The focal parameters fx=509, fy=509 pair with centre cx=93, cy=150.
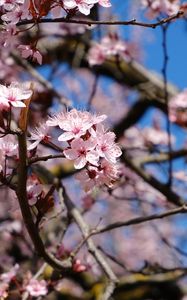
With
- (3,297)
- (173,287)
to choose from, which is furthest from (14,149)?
(173,287)

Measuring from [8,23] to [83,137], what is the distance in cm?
39

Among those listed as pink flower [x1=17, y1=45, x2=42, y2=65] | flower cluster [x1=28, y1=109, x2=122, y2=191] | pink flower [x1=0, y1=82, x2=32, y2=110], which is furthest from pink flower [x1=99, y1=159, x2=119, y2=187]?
pink flower [x1=17, y1=45, x2=42, y2=65]

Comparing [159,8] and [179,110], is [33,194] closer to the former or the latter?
[159,8]

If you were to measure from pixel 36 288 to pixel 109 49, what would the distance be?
67.5 inches

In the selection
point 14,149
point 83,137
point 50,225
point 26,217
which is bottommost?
point 50,225

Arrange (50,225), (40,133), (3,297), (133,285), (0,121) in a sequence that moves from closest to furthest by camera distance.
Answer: (0,121) → (40,133) → (3,297) → (133,285) → (50,225)

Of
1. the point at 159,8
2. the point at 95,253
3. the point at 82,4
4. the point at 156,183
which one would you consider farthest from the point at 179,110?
the point at 82,4

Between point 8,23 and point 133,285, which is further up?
point 8,23

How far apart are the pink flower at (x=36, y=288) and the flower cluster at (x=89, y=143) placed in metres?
0.79

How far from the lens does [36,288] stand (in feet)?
6.07

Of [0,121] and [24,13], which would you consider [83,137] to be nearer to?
[0,121]

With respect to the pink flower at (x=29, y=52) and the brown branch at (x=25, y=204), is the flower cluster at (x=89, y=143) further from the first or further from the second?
the pink flower at (x=29, y=52)

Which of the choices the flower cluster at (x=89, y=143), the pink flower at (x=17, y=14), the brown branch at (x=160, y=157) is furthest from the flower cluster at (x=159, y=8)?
the flower cluster at (x=89, y=143)

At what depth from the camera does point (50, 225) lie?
150 inches
